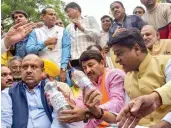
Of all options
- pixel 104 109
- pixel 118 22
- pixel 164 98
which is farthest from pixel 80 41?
pixel 164 98

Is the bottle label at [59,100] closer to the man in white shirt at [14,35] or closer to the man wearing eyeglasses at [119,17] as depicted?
the man in white shirt at [14,35]

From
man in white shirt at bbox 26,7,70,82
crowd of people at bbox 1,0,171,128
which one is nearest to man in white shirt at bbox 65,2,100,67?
crowd of people at bbox 1,0,171,128

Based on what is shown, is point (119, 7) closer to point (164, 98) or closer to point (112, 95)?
point (112, 95)

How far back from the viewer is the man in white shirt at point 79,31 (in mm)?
5922

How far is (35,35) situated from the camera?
18.9 ft

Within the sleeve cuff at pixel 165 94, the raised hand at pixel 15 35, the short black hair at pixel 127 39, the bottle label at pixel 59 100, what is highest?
the raised hand at pixel 15 35

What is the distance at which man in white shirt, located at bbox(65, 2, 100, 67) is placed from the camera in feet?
19.4

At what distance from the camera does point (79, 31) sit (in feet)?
19.8

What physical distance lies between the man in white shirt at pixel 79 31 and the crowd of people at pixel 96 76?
0.02m

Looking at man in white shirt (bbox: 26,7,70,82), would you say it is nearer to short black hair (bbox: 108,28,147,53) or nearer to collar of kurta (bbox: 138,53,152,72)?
short black hair (bbox: 108,28,147,53)

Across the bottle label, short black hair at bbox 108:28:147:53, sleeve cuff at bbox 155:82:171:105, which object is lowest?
the bottle label

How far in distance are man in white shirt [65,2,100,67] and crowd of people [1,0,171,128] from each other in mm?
22

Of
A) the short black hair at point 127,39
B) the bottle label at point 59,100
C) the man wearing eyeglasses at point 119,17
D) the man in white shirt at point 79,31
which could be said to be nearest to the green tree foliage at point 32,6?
the man in white shirt at point 79,31

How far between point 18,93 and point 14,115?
0.74 ft
